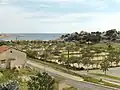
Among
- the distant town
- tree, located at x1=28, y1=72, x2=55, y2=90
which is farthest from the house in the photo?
tree, located at x1=28, y1=72, x2=55, y2=90

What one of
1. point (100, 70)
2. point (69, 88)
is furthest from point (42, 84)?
point (100, 70)

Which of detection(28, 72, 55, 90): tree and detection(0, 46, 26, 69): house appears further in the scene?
detection(0, 46, 26, 69): house

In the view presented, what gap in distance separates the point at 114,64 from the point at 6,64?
32.0m

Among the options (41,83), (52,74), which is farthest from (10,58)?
(41,83)

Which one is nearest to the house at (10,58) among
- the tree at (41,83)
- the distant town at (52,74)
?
the distant town at (52,74)

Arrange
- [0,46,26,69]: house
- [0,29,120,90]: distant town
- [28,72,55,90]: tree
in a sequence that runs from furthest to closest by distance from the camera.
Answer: [0,46,26,69]: house → [0,29,120,90]: distant town → [28,72,55,90]: tree

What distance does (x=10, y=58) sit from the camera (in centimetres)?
4544

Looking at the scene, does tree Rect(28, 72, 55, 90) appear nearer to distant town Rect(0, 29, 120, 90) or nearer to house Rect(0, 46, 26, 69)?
distant town Rect(0, 29, 120, 90)

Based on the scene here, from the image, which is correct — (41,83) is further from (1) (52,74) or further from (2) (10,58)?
(1) (52,74)

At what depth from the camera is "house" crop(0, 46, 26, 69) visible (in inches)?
1759

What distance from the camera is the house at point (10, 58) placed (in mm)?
44688

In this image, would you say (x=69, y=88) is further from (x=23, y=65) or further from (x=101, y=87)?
(x=23, y=65)

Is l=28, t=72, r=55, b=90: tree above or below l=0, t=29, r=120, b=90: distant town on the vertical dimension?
above

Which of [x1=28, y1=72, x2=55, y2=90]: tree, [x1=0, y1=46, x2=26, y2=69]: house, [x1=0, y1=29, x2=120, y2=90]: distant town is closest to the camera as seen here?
[x1=28, y1=72, x2=55, y2=90]: tree
